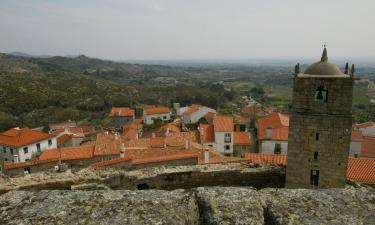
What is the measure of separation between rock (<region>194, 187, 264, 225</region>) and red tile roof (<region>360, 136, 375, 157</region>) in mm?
32832

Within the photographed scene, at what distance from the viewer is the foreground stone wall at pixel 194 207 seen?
8.57 ft

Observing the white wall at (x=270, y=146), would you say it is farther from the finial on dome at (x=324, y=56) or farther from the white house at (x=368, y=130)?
the finial on dome at (x=324, y=56)

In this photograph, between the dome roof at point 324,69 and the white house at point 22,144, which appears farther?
the white house at point 22,144

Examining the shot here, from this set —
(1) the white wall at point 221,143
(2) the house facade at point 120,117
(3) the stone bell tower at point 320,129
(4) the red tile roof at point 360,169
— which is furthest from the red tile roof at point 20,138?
(3) the stone bell tower at point 320,129

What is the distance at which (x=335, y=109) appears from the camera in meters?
9.80

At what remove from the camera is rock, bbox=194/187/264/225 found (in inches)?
104

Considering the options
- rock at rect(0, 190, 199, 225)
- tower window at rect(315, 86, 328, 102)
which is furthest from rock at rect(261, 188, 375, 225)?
tower window at rect(315, 86, 328, 102)

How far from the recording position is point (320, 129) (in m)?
9.94

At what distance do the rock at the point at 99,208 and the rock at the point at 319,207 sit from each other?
839 millimetres

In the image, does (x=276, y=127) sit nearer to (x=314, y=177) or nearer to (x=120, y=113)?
(x=314, y=177)

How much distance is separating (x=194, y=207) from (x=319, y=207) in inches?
50.5

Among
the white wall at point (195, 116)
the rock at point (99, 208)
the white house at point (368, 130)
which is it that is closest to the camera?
the rock at point (99, 208)

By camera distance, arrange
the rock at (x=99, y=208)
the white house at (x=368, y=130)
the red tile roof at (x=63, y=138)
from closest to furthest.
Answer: the rock at (x=99, y=208) < the red tile roof at (x=63, y=138) < the white house at (x=368, y=130)

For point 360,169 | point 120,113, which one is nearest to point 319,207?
point 360,169
